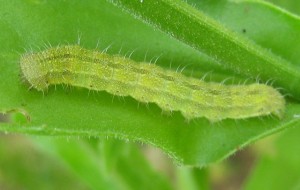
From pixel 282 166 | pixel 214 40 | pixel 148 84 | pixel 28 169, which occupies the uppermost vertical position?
pixel 214 40

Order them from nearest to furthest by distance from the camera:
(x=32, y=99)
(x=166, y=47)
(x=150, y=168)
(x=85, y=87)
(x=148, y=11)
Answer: (x=148, y=11)
(x=32, y=99)
(x=85, y=87)
(x=166, y=47)
(x=150, y=168)

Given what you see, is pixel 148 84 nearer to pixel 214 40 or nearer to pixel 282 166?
pixel 214 40

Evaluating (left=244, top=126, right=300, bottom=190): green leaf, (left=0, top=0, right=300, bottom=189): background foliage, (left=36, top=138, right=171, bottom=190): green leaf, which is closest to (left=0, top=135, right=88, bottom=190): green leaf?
(left=36, top=138, right=171, bottom=190): green leaf

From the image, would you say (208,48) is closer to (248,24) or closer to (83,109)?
(248,24)

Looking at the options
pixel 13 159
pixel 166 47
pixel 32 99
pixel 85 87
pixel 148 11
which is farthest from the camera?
pixel 13 159

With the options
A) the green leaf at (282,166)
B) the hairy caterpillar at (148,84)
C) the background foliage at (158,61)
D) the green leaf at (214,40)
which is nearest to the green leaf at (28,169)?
the background foliage at (158,61)

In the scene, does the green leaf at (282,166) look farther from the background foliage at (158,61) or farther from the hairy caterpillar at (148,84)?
the hairy caterpillar at (148,84)

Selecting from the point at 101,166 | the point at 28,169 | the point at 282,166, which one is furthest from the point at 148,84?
the point at 28,169

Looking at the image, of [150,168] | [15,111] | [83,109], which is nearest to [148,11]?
[83,109]
